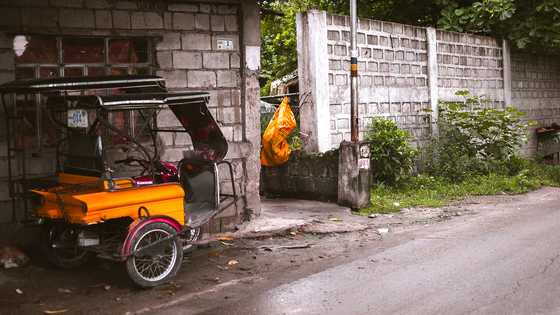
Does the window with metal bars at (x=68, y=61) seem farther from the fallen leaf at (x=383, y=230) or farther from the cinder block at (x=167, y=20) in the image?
the fallen leaf at (x=383, y=230)

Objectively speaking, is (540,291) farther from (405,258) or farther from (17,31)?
(17,31)

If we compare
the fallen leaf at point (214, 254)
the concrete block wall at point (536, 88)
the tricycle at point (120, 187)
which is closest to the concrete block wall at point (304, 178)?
the fallen leaf at point (214, 254)

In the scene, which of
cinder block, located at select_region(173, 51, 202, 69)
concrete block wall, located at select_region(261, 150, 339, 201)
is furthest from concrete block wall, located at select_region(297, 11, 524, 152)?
cinder block, located at select_region(173, 51, 202, 69)

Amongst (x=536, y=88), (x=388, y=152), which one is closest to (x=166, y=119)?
(x=388, y=152)

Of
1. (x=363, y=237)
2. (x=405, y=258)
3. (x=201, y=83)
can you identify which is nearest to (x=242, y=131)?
(x=201, y=83)

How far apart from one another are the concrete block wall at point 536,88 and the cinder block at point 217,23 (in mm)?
9948

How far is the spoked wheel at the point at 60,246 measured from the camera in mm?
6492

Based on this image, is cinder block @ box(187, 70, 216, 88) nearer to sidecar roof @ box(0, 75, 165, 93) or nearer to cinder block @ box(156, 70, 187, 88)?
cinder block @ box(156, 70, 187, 88)

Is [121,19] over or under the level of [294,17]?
under

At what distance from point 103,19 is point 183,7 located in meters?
1.08

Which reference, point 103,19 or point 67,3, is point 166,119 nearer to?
point 103,19

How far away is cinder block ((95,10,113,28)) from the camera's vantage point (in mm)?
7402

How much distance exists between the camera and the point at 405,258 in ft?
22.4

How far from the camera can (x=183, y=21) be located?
804 centimetres
